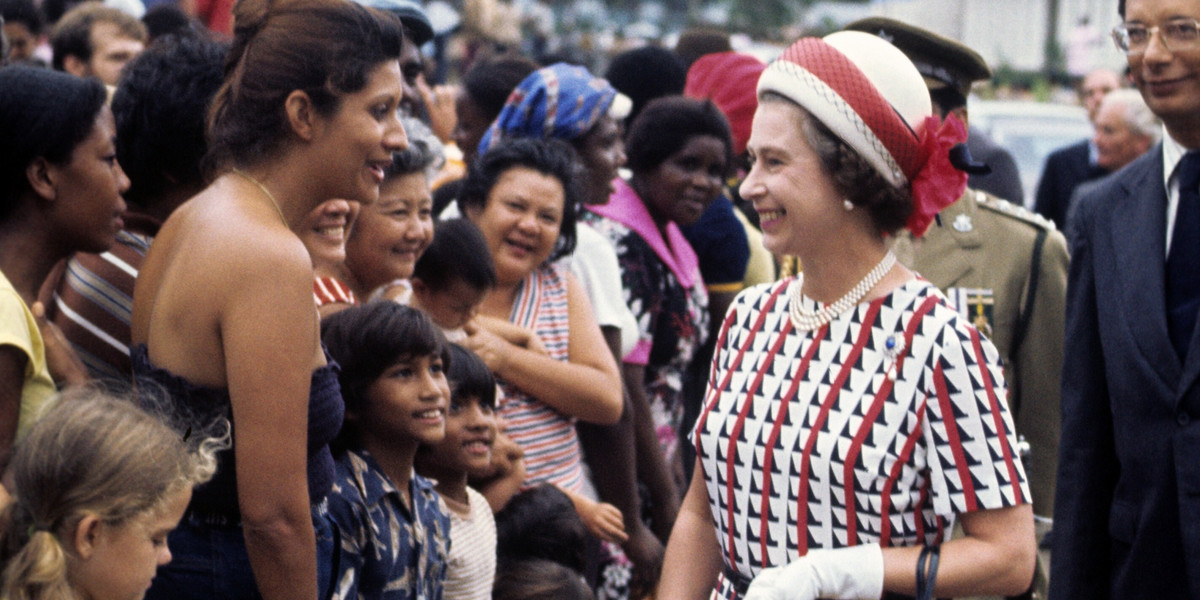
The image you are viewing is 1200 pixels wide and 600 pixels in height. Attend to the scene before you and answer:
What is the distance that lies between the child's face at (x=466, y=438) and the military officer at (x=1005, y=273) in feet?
4.59

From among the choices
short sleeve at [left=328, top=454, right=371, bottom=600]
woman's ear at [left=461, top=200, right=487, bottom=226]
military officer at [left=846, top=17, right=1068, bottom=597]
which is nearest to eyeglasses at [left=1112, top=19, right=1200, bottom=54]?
military officer at [left=846, top=17, right=1068, bottom=597]

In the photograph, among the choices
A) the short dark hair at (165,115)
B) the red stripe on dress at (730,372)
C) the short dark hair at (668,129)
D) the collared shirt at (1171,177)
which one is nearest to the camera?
the red stripe on dress at (730,372)

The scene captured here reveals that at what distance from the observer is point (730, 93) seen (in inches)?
226

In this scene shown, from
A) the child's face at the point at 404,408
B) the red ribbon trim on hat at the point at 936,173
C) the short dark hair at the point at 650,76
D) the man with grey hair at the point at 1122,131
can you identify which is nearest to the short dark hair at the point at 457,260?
the child's face at the point at 404,408

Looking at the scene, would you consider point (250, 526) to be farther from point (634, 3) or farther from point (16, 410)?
point (634, 3)

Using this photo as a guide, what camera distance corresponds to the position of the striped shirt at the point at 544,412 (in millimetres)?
3648

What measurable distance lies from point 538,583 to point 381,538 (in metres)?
0.72

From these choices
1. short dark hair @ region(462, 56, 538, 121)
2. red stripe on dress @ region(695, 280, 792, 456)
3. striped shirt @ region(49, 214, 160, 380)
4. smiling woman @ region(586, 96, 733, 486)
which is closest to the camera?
red stripe on dress @ region(695, 280, 792, 456)

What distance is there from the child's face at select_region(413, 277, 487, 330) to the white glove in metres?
1.45

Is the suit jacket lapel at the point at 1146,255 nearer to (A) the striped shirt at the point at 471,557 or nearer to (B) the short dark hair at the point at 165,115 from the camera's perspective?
(A) the striped shirt at the point at 471,557

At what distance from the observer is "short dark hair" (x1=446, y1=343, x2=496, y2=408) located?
10.6 ft

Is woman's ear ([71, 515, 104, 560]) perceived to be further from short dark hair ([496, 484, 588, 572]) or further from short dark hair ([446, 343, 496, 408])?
short dark hair ([496, 484, 588, 572])

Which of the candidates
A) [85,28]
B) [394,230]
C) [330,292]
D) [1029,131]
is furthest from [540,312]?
[1029,131]

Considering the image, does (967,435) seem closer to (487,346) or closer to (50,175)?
(487,346)
